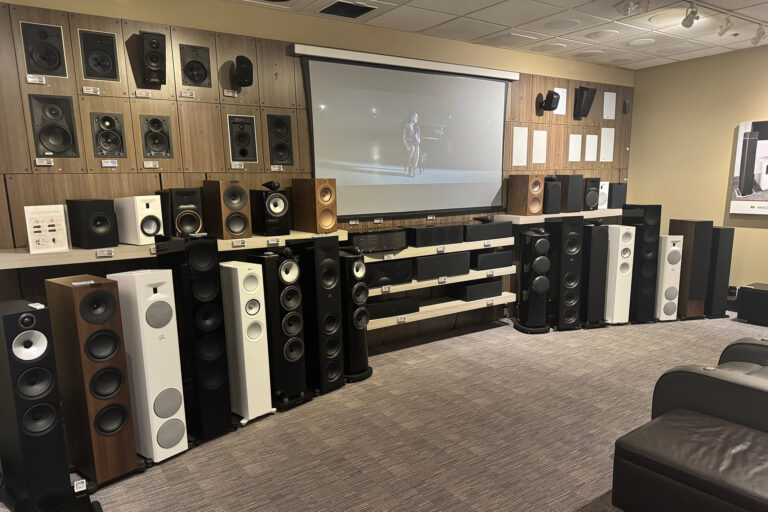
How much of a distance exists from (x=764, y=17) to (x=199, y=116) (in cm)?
481

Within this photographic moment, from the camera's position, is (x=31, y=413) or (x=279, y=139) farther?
(x=279, y=139)

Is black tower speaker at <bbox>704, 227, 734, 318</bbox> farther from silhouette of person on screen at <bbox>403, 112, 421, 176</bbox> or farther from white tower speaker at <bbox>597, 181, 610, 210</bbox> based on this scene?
silhouette of person on screen at <bbox>403, 112, 421, 176</bbox>

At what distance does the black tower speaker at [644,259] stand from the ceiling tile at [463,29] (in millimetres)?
2301

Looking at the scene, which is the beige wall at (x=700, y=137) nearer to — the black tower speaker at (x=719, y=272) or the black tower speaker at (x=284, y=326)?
the black tower speaker at (x=719, y=272)

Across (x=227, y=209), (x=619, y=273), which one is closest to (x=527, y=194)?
(x=619, y=273)

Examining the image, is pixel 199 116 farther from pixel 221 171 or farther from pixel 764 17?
pixel 764 17

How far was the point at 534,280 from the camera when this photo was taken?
4.70m

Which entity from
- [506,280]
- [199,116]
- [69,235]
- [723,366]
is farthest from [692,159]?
[69,235]

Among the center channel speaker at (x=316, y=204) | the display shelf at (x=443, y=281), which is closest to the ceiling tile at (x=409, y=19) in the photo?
the center channel speaker at (x=316, y=204)

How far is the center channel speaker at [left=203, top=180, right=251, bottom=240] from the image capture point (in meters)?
3.13

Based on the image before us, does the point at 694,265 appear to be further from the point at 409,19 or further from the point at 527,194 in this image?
the point at 409,19

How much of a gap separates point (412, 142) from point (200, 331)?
2657mm

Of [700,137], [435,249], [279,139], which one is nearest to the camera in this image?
[279,139]

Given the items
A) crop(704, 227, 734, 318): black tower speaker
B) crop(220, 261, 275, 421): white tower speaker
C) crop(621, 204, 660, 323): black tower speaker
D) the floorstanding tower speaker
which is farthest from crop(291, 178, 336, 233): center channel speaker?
crop(704, 227, 734, 318): black tower speaker
